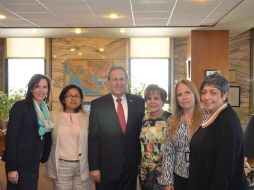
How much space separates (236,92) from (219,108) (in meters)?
6.99

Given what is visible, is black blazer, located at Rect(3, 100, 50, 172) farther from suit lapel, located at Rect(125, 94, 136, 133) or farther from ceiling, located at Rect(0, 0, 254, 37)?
ceiling, located at Rect(0, 0, 254, 37)


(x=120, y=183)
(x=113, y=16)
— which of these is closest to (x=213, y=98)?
(x=120, y=183)

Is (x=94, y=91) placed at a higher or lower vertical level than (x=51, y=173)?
higher

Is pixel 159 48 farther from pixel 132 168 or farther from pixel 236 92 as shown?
pixel 132 168

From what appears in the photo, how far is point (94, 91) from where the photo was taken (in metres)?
9.37

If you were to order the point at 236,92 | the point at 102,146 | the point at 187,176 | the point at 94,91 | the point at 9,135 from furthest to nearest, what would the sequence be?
1. the point at 94,91
2. the point at 236,92
3. the point at 102,146
4. the point at 9,135
5. the point at 187,176

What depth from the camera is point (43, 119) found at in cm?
302

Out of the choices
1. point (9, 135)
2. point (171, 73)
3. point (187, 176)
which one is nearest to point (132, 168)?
point (187, 176)

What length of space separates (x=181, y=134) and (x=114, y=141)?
682mm

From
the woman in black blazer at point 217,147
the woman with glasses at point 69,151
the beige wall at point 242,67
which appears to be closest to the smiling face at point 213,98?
the woman in black blazer at point 217,147

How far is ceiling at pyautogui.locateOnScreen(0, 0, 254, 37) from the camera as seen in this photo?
545 cm

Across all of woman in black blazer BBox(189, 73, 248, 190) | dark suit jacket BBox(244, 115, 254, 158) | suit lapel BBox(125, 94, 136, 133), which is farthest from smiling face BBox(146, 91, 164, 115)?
dark suit jacket BBox(244, 115, 254, 158)

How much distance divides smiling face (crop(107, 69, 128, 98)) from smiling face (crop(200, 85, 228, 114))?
1.06m

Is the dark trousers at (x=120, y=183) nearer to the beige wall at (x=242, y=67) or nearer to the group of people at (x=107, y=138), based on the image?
the group of people at (x=107, y=138)
